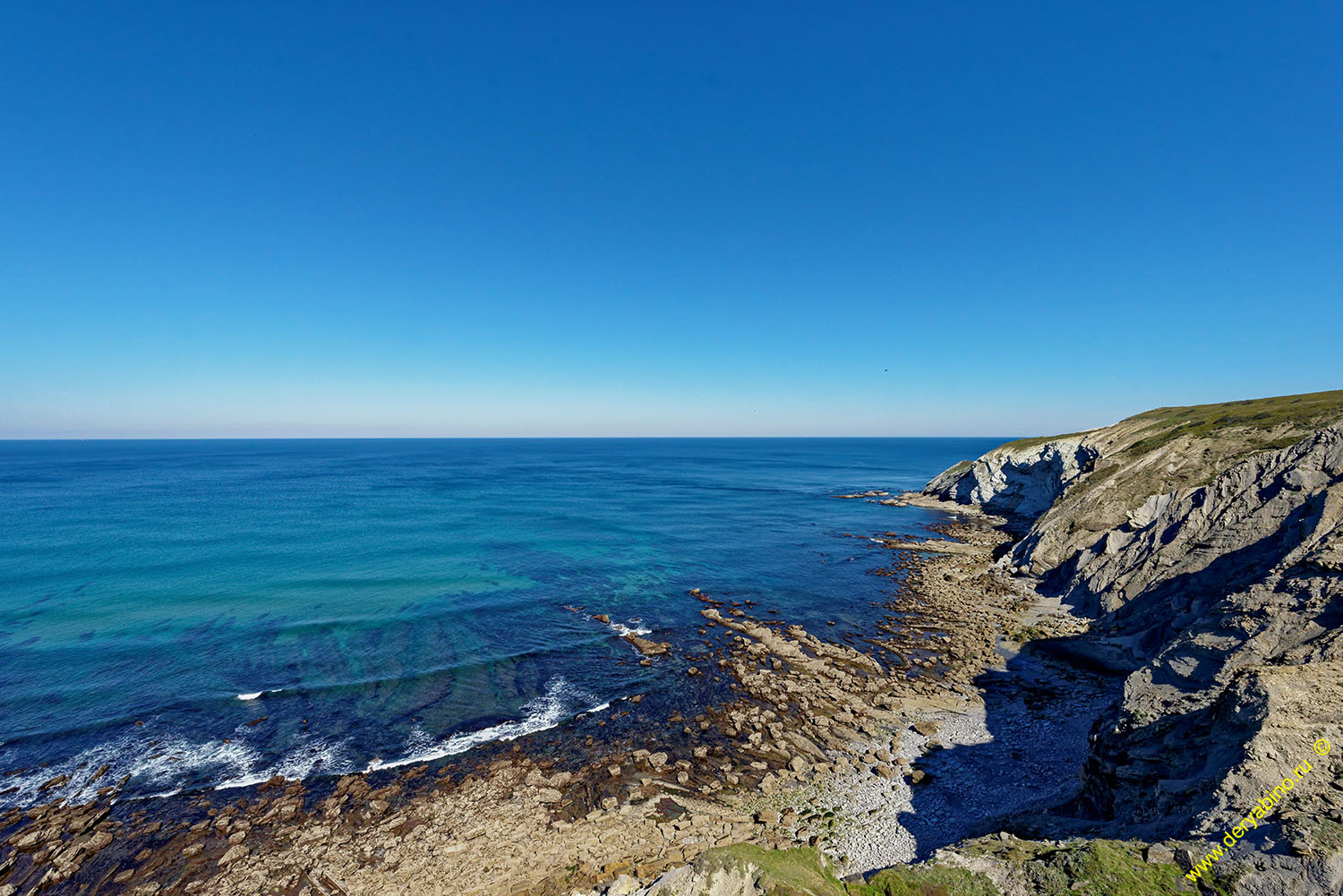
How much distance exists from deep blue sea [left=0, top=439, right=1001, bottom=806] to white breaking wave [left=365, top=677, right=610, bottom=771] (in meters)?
0.11

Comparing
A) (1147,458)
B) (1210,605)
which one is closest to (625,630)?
(1210,605)

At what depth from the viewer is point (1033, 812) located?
16.0 m

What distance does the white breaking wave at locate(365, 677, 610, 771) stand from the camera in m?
21.5

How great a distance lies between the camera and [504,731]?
76.2 feet

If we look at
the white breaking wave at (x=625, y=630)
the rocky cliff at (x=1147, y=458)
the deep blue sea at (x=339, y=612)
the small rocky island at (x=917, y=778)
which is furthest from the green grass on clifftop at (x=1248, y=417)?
the white breaking wave at (x=625, y=630)

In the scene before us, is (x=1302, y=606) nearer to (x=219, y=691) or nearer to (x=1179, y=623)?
(x=1179, y=623)

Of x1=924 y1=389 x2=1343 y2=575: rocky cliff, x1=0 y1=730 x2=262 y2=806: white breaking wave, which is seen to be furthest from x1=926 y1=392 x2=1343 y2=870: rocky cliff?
x1=0 y1=730 x2=262 y2=806: white breaking wave

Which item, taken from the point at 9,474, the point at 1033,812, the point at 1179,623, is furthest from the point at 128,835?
the point at 9,474

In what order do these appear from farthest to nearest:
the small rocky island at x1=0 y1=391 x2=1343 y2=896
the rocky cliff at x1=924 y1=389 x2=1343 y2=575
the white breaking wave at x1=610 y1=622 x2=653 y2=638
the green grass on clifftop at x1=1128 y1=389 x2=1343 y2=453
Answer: the green grass on clifftop at x1=1128 y1=389 x2=1343 y2=453, the rocky cliff at x1=924 y1=389 x2=1343 y2=575, the white breaking wave at x1=610 y1=622 x2=653 y2=638, the small rocky island at x1=0 y1=391 x2=1343 y2=896

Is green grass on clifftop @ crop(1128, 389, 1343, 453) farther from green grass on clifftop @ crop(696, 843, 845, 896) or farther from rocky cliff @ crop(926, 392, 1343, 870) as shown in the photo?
green grass on clifftop @ crop(696, 843, 845, 896)

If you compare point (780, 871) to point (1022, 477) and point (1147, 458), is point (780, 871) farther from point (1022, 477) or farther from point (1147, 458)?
point (1022, 477)

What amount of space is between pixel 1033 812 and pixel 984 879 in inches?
296

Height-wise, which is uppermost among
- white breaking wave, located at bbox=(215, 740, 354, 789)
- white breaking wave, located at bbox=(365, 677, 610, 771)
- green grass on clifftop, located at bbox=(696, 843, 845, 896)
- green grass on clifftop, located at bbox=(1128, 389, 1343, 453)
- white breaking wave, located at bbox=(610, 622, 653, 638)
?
green grass on clifftop, located at bbox=(1128, 389, 1343, 453)

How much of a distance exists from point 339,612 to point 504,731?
73.4ft
